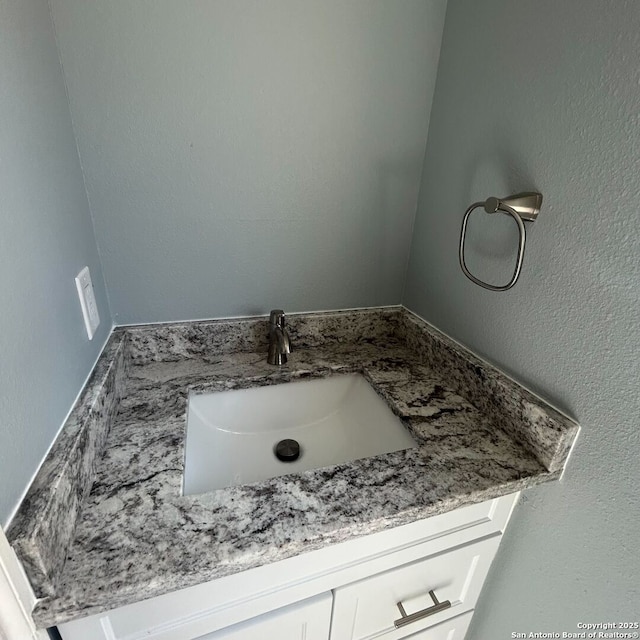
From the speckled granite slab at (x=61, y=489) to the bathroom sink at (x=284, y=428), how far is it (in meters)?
0.18

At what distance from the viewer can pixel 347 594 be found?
647 millimetres

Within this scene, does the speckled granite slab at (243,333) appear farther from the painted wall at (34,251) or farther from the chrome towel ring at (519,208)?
the chrome towel ring at (519,208)

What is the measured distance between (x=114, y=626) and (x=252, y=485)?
0.25 m

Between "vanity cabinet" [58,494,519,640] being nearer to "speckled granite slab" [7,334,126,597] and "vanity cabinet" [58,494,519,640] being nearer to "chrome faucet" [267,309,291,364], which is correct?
"speckled granite slab" [7,334,126,597]

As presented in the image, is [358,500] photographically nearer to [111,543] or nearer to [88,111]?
[111,543]

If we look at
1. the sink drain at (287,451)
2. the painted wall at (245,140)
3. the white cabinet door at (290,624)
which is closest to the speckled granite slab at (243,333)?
the painted wall at (245,140)

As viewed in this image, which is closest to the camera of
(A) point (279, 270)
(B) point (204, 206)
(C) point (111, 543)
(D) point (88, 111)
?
(C) point (111, 543)

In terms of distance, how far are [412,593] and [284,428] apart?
43 centimetres

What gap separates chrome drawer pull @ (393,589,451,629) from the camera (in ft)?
2.36

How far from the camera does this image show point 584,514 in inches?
25.0

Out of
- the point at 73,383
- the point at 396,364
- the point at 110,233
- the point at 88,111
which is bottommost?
the point at 396,364

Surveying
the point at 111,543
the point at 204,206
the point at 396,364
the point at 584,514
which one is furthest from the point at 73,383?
the point at 584,514

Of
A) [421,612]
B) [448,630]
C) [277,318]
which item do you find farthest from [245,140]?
[448,630]

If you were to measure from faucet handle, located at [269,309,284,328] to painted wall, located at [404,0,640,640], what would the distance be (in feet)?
1.42
